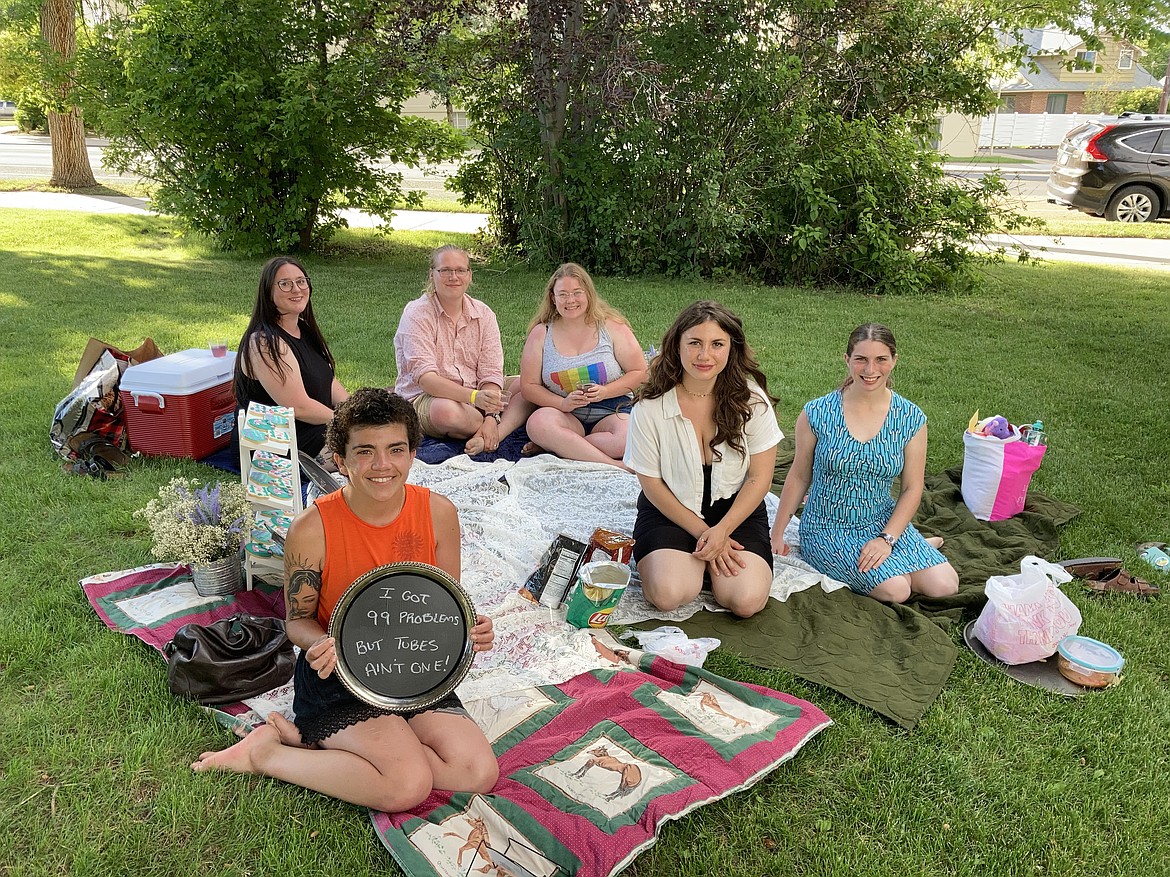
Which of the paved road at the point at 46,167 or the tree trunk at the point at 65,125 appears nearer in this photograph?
the tree trunk at the point at 65,125

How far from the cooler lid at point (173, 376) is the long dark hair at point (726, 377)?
8.04 ft

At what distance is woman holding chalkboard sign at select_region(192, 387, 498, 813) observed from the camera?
8.21ft

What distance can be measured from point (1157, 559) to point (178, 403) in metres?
4.83

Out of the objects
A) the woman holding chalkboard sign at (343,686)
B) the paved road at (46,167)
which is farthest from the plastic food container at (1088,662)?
the paved road at (46,167)

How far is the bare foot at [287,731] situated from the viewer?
2650 mm

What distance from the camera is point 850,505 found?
12.8 feet

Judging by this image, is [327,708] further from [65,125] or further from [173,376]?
[65,125]

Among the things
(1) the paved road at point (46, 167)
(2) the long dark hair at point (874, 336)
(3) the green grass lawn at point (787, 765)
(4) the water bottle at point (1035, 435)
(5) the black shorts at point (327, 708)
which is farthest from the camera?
(1) the paved road at point (46, 167)

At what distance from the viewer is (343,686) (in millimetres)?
2580

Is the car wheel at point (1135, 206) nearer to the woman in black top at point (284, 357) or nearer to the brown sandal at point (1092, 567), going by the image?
the brown sandal at point (1092, 567)

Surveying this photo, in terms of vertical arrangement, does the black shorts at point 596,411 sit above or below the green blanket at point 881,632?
above

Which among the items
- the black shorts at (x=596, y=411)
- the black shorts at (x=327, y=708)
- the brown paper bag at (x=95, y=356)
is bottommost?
the black shorts at (x=327, y=708)

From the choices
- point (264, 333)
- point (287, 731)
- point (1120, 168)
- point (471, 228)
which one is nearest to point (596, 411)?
point (264, 333)

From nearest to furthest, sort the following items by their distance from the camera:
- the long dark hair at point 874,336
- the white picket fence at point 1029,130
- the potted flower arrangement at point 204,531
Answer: the potted flower arrangement at point 204,531
the long dark hair at point 874,336
the white picket fence at point 1029,130
